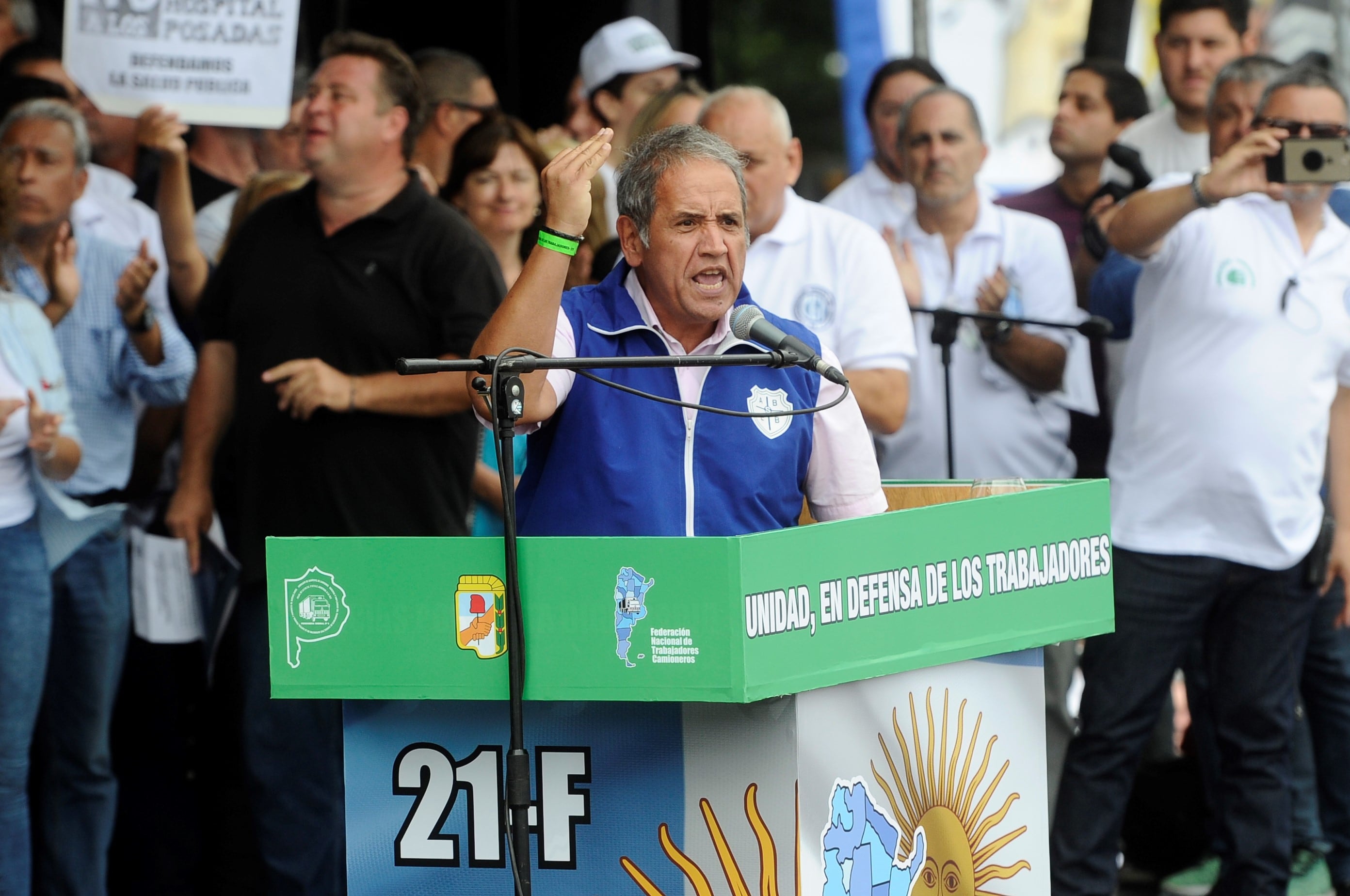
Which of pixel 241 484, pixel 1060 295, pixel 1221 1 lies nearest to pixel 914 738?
pixel 241 484

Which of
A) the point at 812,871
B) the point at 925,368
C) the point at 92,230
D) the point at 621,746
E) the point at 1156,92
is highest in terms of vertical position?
the point at 1156,92

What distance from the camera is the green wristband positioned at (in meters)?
3.29

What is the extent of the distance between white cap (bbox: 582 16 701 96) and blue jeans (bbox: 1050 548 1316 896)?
9.81 ft

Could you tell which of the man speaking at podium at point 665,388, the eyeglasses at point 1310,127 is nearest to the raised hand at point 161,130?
the man speaking at podium at point 665,388

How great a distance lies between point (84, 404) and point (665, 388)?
2609 mm

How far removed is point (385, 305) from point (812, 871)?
2454 millimetres

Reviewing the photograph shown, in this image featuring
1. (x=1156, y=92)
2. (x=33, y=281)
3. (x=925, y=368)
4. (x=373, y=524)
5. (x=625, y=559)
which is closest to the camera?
(x=625, y=559)

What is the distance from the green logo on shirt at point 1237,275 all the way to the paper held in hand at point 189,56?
296 centimetres

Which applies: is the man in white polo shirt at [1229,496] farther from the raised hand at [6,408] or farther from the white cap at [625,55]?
the raised hand at [6,408]

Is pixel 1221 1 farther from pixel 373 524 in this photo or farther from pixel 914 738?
pixel 914 738

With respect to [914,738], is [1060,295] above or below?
above

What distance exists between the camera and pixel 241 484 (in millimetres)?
4953

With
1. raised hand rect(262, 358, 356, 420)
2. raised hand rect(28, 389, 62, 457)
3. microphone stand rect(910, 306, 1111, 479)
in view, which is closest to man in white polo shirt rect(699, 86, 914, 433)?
microphone stand rect(910, 306, 1111, 479)

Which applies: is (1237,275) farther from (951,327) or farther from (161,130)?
(161,130)
